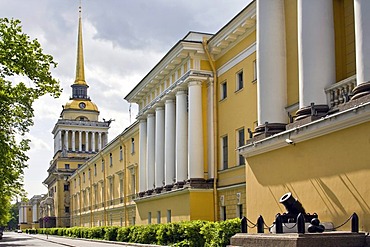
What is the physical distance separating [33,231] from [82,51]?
32048 mm

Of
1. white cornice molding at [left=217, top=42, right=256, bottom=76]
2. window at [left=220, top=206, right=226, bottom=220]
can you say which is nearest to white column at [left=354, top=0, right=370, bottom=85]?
white cornice molding at [left=217, top=42, right=256, bottom=76]

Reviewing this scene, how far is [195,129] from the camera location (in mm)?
27359

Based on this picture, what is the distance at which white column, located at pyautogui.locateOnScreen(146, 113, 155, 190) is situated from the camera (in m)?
34.9

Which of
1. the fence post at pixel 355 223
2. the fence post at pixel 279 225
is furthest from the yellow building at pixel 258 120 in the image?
the fence post at pixel 279 225

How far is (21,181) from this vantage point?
29922 mm

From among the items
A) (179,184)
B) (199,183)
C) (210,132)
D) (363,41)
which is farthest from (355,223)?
(179,184)

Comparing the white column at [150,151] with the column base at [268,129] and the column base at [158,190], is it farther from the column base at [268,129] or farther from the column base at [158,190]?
the column base at [268,129]

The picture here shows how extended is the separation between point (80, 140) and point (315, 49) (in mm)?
92375

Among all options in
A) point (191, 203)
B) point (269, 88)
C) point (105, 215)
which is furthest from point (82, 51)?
point (269, 88)

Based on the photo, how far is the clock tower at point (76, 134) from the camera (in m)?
98.8

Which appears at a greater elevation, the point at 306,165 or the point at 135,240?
the point at 306,165

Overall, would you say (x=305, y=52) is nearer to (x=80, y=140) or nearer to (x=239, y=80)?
(x=239, y=80)

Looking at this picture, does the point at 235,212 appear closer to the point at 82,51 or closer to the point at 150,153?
the point at 150,153

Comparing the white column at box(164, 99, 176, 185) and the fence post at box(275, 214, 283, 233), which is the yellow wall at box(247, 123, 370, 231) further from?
the white column at box(164, 99, 176, 185)
